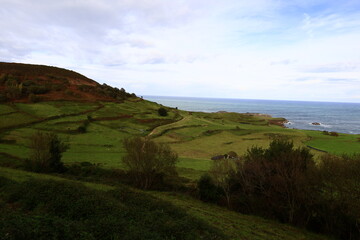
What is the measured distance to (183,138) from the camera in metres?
70.5

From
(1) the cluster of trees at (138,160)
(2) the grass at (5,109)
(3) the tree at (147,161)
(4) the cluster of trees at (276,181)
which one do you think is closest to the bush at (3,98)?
(2) the grass at (5,109)

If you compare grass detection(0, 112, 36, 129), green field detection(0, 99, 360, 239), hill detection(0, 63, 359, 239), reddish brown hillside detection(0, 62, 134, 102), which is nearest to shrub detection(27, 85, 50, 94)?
reddish brown hillside detection(0, 62, 134, 102)

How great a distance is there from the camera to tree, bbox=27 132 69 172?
3391 centimetres

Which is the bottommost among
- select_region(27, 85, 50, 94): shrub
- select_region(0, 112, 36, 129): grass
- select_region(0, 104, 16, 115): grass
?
select_region(0, 112, 36, 129): grass

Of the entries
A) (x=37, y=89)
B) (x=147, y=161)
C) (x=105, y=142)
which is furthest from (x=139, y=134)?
(x=37, y=89)

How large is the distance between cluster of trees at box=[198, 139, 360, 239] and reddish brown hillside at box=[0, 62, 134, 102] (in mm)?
73171

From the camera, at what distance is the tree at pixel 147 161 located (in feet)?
107

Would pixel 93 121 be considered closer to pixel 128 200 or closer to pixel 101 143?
pixel 101 143

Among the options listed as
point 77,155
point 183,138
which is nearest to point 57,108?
point 77,155

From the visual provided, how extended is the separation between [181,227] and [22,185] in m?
15.6

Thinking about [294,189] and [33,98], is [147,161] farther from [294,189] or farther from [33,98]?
[33,98]

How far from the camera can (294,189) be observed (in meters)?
25.4

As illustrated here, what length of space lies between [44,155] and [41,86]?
2418 inches

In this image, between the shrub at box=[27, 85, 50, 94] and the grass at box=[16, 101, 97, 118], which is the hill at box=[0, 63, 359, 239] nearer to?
the grass at box=[16, 101, 97, 118]
